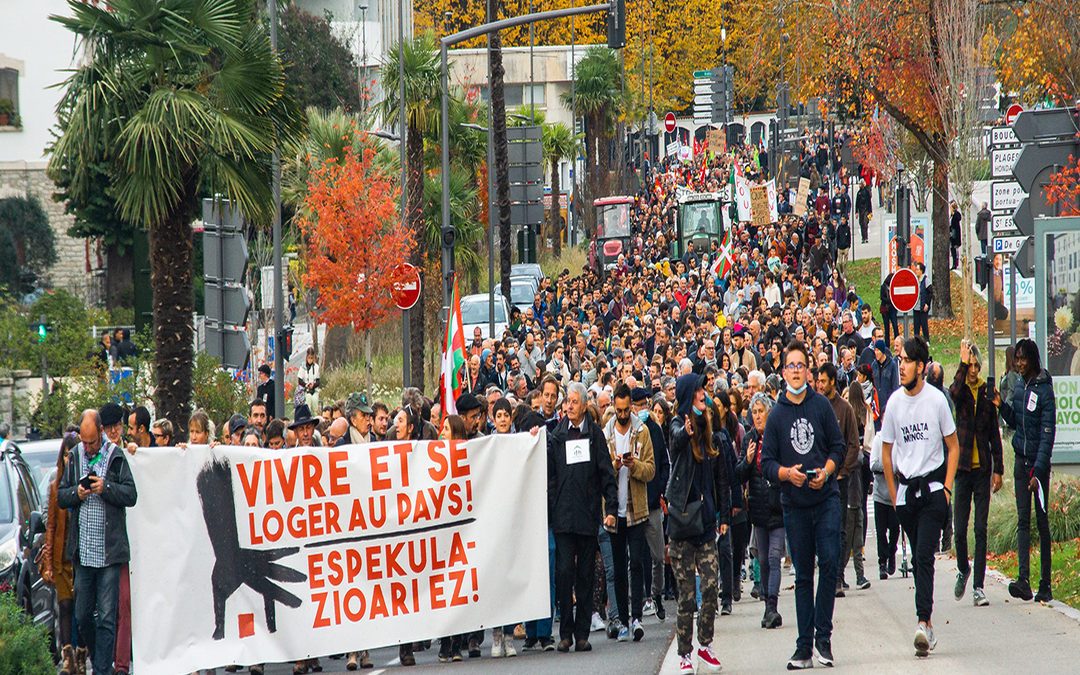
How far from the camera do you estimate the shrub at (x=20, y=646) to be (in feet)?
25.0

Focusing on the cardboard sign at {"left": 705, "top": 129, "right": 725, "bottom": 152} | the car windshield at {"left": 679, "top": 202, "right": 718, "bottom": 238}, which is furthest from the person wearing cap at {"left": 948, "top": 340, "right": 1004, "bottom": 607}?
the cardboard sign at {"left": 705, "top": 129, "right": 725, "bottom": 152}

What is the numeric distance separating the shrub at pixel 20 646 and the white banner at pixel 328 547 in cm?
147

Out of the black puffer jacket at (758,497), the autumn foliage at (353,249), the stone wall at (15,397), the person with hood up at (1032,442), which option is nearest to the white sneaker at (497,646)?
the black puffer jacket at (758,497)

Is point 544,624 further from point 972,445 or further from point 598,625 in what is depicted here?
point 972,445

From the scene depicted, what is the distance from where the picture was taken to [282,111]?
17734 mm

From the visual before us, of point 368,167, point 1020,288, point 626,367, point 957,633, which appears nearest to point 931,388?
point 957,633

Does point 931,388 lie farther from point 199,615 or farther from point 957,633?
point 199,615

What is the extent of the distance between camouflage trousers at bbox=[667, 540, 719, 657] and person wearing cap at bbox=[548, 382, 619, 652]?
1206 mm

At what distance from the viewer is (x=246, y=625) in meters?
9.84

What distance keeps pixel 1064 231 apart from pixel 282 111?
9897mm

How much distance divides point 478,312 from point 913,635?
27999 mm

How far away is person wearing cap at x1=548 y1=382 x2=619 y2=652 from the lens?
10.3 m

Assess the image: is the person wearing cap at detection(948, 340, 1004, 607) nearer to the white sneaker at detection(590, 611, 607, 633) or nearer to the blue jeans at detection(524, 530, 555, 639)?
the white sneaker at detection(590, 611, 607, 633)

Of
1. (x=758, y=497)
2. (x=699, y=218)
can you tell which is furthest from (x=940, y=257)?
(x=758, y=497)
